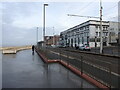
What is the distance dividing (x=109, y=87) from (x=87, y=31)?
75.2 m

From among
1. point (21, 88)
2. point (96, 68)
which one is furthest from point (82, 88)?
point (21, 88)

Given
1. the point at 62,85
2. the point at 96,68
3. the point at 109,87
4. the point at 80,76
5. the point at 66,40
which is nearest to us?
the point at 109,87

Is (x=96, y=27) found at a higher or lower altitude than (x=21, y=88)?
higher

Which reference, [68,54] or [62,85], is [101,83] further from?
[68,54]

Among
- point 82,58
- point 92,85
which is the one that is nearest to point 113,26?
point 82,58

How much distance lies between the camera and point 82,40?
85125 millimetres

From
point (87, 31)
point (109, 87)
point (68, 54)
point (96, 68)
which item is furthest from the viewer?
point (87, 31)

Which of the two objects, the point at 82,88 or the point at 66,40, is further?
the point at 66,40

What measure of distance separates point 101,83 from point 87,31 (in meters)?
74.5

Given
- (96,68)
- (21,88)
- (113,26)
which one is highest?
(113,26)

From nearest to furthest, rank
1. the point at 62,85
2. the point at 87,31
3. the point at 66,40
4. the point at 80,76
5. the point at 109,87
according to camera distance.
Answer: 1. the point at 109,87
2. the point at 62,85
3. the point at 80,76
4. the point at 87,31
5. the point at 66,40

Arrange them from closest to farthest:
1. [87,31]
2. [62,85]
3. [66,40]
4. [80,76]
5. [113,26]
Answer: [62,85] → [80,76] → [113,26] → [87,31] → [66,40]

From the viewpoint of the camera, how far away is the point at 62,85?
6922 mm

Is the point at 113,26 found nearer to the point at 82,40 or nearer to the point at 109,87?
the point at 109,87
